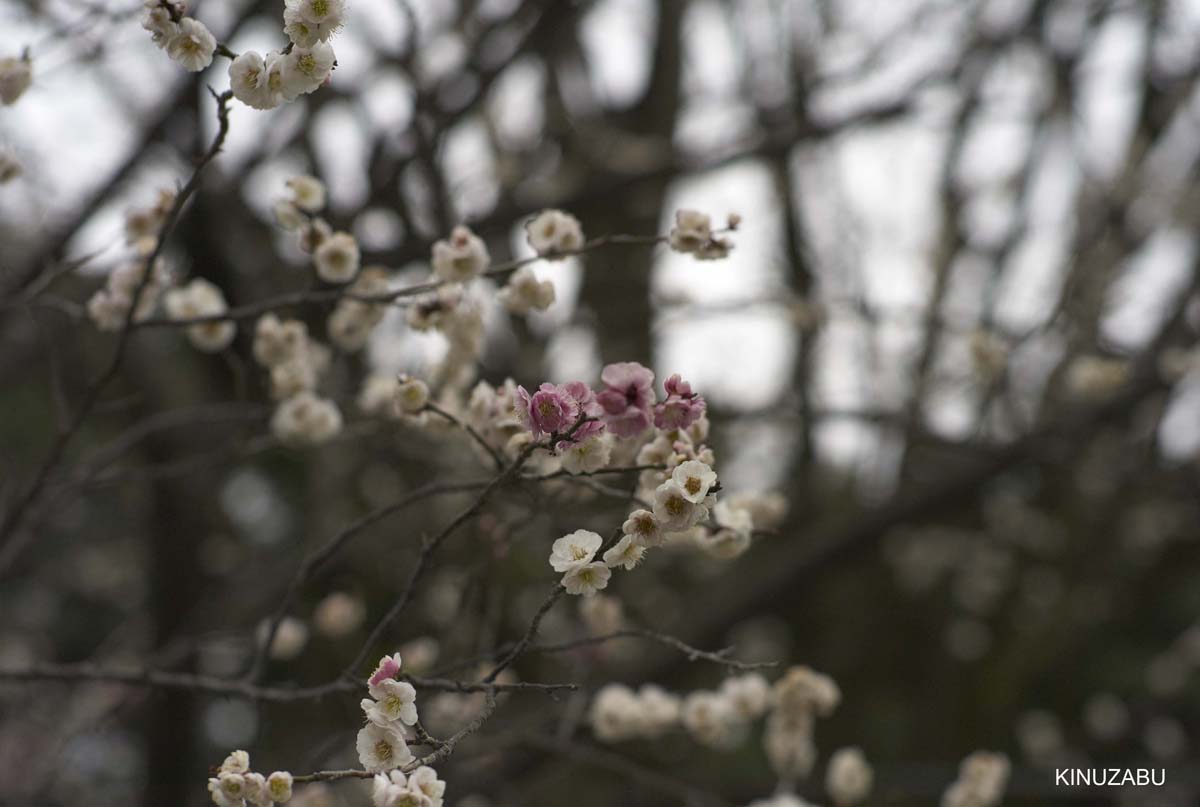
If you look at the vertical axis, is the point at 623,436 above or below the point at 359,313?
below

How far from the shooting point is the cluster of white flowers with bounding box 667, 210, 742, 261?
1.66 metres

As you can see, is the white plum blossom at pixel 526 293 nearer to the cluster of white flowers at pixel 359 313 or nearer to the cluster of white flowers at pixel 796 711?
the cluster of white flowers at pixel 359 313

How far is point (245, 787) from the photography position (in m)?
1.16

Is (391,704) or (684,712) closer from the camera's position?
(391,704)

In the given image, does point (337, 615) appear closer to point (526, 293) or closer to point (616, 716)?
point (616, 716)

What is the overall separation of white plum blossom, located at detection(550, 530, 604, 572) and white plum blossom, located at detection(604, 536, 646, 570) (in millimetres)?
19

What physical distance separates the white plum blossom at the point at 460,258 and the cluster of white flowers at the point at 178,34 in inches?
19.2

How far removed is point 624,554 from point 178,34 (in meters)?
0.85

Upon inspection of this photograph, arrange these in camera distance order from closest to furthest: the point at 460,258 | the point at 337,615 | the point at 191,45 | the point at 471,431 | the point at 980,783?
the point at 191,45 → the point at 471,431 → the point at 460,258 → the point at 980,783 → the point at 337,615

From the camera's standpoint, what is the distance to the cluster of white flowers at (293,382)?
1.96m

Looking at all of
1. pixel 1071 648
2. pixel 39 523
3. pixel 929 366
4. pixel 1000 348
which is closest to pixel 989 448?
pixel 1000 348

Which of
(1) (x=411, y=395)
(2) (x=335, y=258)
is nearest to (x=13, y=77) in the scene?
(2) (x=335, y=258)

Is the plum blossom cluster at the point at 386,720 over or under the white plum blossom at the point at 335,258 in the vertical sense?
under

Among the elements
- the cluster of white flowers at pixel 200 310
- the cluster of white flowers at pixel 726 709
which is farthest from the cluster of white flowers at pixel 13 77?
the cluster of white flowers at pixel 726 709
